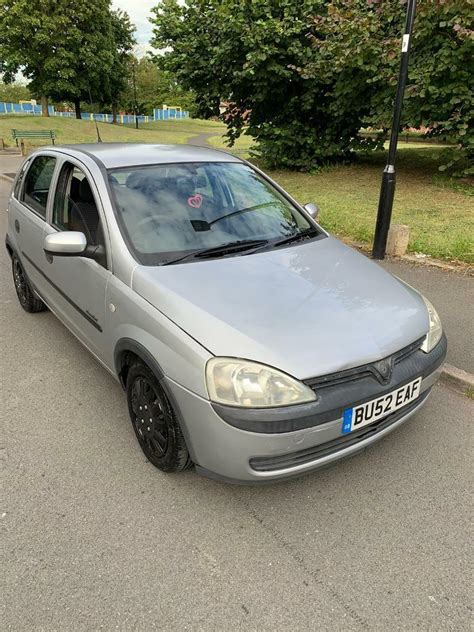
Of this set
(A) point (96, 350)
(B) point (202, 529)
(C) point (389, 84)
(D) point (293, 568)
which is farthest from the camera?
(C) point (389, 84)

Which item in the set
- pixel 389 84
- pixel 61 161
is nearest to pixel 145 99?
pixel 389 84

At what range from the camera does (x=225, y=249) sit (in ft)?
9.48

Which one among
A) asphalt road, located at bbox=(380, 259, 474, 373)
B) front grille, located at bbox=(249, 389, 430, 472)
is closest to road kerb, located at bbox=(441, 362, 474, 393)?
asphalt road, located at bbox=(380, 259, 474, 373)

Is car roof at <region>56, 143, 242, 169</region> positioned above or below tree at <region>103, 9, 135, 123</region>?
below

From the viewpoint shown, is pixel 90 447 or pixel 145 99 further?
pixel 145 99

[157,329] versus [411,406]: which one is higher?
[157,329]

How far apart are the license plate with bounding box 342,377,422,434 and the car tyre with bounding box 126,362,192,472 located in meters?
0.81

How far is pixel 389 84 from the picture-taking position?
385 inches

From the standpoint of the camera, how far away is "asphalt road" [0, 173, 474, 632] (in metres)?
1.88

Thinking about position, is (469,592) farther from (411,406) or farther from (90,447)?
(90,447)

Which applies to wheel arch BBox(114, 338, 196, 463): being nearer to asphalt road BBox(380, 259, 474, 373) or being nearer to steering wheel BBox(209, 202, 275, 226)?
steering wheel BBox(209, 202, 275, 226)

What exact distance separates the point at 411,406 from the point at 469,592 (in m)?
0.88

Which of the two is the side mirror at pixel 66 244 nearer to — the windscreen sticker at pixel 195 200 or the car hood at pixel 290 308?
the car hood at pixel 290 308

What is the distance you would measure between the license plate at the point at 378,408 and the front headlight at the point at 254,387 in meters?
0.23
